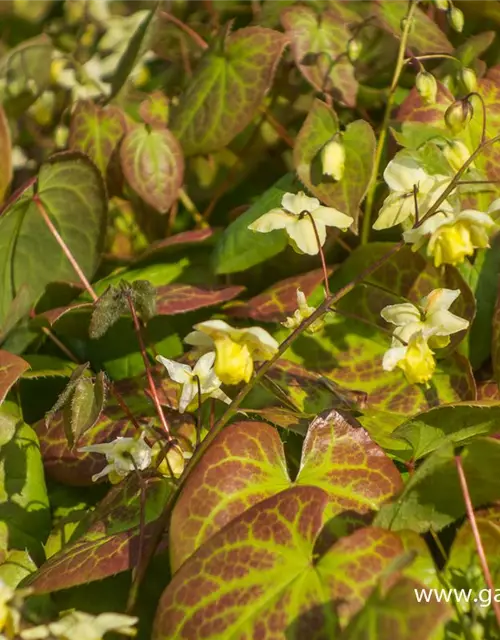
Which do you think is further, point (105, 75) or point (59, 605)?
point (105, 75)

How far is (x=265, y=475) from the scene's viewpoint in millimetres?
864

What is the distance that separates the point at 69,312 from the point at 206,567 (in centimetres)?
47

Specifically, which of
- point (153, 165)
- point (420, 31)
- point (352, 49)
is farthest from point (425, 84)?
point (153, 165)

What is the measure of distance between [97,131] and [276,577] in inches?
33.2

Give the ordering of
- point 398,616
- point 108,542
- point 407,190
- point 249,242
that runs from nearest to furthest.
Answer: point 398,616 → point 108,542 → point 407,190 → point 249,242

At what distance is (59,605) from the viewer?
35.7 inches

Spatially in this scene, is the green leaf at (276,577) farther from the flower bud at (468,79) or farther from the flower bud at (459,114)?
the flower bud at (468,79)

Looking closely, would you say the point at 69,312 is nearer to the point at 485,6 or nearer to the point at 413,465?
the point at 413,465

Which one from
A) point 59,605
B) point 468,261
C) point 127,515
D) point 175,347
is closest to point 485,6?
point 468,261

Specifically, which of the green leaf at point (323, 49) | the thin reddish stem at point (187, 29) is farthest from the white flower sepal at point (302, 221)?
the thin reddish stem at point (187, 29)

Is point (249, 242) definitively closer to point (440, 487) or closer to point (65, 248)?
point (65, 248)

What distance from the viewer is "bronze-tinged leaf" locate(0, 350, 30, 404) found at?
960 millimetres

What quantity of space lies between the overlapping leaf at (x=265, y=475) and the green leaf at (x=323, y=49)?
548mm

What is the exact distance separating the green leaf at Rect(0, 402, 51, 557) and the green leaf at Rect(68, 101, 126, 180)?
0.49m
